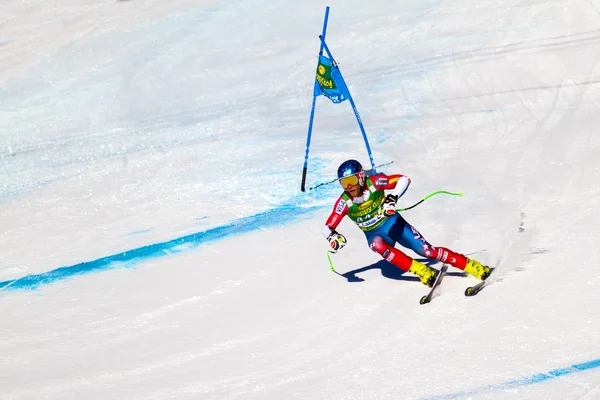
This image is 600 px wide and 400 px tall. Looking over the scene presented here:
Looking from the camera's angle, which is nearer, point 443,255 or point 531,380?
point 531,380

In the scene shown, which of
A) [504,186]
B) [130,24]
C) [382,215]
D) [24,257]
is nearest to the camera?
[382,215]

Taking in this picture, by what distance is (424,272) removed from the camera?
821cm

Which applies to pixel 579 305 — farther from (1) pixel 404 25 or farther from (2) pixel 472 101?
(1) pixel 404 25

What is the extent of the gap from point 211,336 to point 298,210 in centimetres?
259

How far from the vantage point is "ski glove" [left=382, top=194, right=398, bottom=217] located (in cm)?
801

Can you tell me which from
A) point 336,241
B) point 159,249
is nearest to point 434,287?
point 336,241

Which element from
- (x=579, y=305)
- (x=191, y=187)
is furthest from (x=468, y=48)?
(x=579, y=305)

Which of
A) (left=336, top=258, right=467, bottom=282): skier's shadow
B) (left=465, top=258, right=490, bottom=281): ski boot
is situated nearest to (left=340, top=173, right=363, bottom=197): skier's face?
(left=336, top=258, right=467, bottom=282): skier's shadow

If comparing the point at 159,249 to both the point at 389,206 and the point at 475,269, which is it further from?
the point at 475,269

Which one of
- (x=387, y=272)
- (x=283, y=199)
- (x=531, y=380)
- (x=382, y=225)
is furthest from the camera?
(x=283, y=199)

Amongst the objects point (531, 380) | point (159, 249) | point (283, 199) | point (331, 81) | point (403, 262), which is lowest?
point (159, 249)

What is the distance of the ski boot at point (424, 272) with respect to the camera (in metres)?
8.20

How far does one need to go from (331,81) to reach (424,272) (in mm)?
3242

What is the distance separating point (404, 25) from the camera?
15.1 metres
